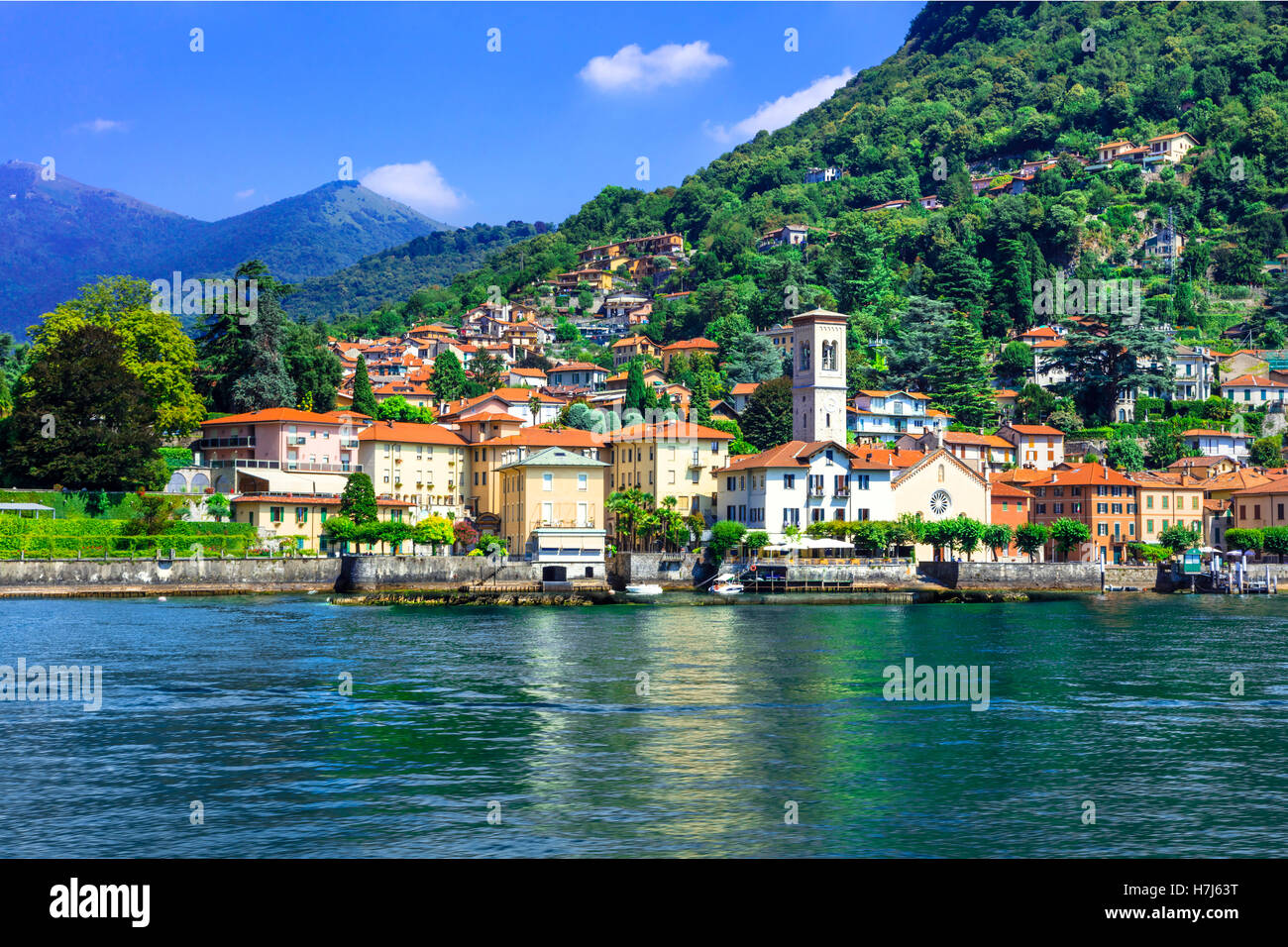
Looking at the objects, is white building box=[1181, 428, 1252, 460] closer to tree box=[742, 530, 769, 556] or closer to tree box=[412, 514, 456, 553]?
tree box=[742, 530, 769, 556]

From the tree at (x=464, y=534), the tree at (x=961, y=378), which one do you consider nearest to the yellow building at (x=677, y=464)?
the tree at (x=464, y=534)

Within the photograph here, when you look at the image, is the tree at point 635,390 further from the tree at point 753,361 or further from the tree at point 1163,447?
the tree at point 1163,447

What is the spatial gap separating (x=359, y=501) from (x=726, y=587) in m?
20.2

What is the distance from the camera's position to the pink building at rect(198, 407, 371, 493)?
70125 millimetres

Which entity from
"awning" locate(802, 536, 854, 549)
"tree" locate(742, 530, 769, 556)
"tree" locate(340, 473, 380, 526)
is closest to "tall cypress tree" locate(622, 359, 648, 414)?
"tree" locate(742, 530, 769, 556)

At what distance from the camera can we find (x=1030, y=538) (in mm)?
76062

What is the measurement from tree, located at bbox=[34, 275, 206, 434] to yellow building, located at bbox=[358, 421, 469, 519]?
1045 centimetres

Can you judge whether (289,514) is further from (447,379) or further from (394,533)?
(447,379)

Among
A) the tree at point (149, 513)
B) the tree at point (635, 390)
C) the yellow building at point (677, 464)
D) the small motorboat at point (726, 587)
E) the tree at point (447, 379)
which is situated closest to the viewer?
the tree at point (149, 513)

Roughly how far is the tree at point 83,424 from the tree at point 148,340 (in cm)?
445

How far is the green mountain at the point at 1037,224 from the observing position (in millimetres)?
131250

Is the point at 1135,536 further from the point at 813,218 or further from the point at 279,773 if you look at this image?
the point at 813,218

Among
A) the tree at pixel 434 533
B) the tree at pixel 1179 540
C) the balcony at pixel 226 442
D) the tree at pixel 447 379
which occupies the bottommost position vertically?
the tree at pixel 1179 540
